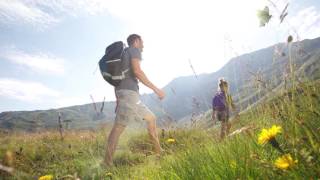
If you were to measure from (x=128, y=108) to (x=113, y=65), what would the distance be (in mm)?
725

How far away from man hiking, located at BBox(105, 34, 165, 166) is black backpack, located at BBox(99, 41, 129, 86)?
7cm

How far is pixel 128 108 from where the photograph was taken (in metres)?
6.07

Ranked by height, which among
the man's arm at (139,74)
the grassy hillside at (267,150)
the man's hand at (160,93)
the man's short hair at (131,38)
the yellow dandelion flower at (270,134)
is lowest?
the grassy hillside at (267,150)

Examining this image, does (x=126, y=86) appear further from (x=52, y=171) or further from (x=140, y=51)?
(x=52, y=171)

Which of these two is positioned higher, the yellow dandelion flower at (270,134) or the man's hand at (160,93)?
Answer: the man's hand at (160,93)

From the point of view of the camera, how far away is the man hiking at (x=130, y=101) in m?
6.06

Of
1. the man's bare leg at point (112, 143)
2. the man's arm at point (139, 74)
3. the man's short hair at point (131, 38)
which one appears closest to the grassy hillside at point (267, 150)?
the man's bare leg at point (112, 143)

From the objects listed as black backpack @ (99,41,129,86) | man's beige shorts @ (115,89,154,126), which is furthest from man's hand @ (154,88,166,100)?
black backpack @ (99,41,129,86)

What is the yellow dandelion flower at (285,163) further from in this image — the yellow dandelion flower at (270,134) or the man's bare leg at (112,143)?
the man's bare leg at (112,143)

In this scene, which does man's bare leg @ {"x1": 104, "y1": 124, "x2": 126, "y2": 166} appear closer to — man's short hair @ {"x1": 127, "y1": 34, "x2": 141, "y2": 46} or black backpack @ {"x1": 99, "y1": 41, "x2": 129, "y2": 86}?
black backpack @ {"x1": 99, "y1": 41, "x2": 129, "y2": 86}

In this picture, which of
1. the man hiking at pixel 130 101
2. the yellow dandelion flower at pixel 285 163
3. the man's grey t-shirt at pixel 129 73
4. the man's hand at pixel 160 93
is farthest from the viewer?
the man's grey t-shirt at pixel 129 73

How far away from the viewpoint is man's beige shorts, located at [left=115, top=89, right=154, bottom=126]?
19.9ft

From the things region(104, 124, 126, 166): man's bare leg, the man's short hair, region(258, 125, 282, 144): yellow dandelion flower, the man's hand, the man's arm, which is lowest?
region(104, 124, 126, 166): man's bare leg

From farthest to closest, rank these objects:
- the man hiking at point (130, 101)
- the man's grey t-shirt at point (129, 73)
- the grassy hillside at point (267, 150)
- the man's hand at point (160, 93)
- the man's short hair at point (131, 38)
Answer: the man's short hair at point (131, 38)
the man's grey t-shirt at point (129, 73)
the man hiking at point (130, 101)
the man's hand at point (160, 93)
the grassy hillside at point (267, 150)
